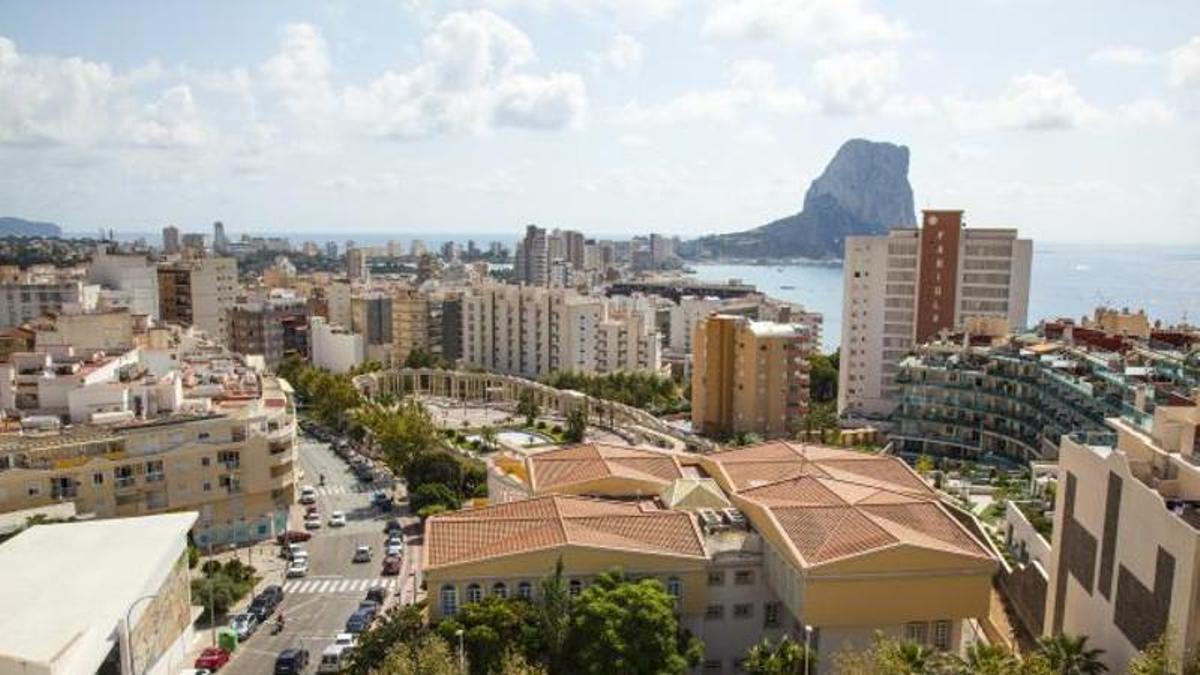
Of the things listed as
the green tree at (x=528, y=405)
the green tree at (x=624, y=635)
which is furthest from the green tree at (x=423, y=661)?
the green tree at (x=528, y=405)

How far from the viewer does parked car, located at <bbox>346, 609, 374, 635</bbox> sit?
102ft

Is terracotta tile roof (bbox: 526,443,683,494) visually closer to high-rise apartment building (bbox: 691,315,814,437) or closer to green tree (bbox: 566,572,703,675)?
green tree (bbox: 566,572,703,675)

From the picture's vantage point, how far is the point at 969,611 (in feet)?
81.1

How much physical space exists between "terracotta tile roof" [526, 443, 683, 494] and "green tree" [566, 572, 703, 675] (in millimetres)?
8198

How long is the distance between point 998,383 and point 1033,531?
18984mm

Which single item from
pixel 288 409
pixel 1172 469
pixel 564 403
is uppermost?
pixel 1172 469

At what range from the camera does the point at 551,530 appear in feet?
84.7

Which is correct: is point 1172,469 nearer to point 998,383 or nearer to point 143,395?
point 998,383

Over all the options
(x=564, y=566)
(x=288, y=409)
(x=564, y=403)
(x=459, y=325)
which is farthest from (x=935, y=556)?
(x=459, y=325)

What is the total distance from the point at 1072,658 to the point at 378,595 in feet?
78.7

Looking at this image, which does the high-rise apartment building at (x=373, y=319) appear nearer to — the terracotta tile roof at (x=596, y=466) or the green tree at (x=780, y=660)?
the terracotta tile roof at (x=596, y=466)

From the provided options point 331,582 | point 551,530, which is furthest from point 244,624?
point 551,530

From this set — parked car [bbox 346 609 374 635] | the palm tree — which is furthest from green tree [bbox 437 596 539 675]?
the palm tree

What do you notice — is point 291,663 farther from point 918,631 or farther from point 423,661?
point 918,631
